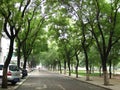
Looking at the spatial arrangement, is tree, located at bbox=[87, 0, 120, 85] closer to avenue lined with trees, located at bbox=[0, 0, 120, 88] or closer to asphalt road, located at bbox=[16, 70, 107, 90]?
avenue lined with trees, located at bbox=[0, 0, 120, 88]

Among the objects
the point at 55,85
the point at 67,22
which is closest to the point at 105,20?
the point at 55,85

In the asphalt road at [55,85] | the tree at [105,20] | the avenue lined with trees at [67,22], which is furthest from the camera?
the tree at [105,20]

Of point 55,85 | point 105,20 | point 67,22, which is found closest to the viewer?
point 55,85

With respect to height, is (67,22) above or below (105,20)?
above

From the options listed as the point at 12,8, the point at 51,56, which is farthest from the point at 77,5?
the point at 51,56

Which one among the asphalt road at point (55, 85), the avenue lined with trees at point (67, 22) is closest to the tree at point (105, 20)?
the avenue lined with trees at point (67, 22)

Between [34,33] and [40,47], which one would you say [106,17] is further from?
[40,47]

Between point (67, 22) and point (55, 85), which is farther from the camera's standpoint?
point (67, 22)

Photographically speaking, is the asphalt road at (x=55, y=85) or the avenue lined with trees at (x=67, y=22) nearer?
the avenue lined with trees at (x=67, y=22)

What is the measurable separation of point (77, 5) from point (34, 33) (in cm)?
1869

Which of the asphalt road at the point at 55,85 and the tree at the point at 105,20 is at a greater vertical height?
the tree at the point at 105,20

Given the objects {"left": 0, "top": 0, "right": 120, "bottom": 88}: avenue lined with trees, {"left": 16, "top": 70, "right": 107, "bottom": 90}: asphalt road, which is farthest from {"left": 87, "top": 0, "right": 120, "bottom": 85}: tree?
{"left": 16, "top": 70, "right": 107, "bottom": 90}: asphalt road

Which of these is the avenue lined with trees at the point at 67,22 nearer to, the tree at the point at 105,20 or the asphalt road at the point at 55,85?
the tree at the point at 105,20

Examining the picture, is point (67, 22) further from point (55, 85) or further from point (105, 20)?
point (55, 85)
